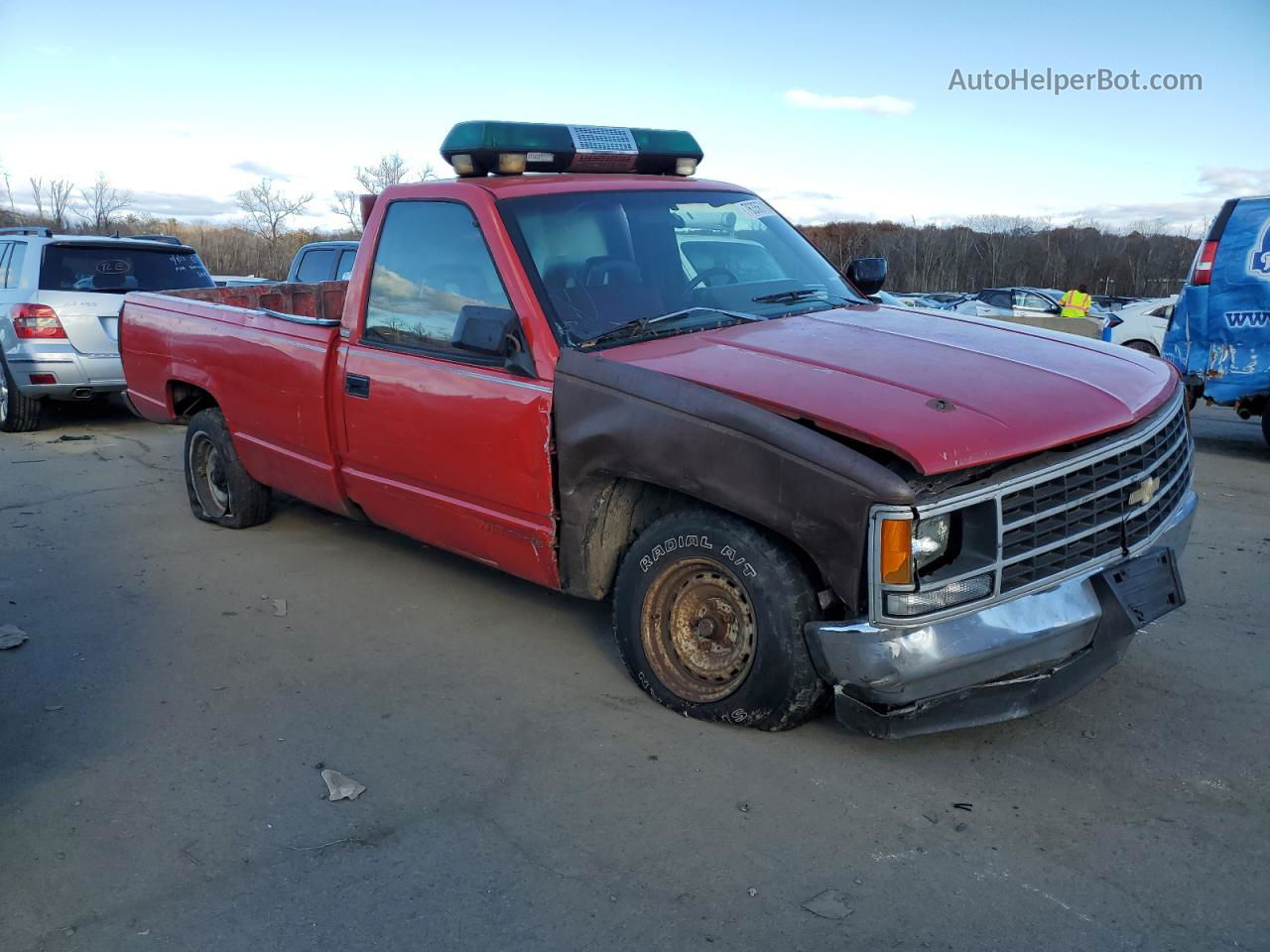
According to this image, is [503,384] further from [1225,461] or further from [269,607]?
[1225,461]

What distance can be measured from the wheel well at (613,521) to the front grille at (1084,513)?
1.20 meters

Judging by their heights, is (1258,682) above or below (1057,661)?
below

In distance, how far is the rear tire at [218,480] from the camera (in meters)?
6.23

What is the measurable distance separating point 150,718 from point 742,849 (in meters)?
2.32

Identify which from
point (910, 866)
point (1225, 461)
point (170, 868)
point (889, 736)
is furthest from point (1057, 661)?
point (1225, 461)

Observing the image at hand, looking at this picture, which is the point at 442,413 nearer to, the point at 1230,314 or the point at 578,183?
the point at 578,183

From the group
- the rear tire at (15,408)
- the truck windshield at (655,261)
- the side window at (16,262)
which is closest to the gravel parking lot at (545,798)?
the truck windshield at (655,261)

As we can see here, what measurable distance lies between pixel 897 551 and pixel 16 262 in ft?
A: 32.7

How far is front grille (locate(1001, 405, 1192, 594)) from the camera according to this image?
3.17 m

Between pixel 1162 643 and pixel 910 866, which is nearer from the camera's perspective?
pixel 910 866

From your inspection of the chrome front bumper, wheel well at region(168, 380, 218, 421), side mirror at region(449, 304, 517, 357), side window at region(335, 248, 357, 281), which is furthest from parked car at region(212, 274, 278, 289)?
the chrome front bumper

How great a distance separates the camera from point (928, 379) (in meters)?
3.46

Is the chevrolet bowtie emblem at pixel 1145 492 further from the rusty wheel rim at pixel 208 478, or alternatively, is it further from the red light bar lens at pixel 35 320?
the red light bar lens at pixel 35 320

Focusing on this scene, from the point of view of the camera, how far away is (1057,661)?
3326 millimetres
